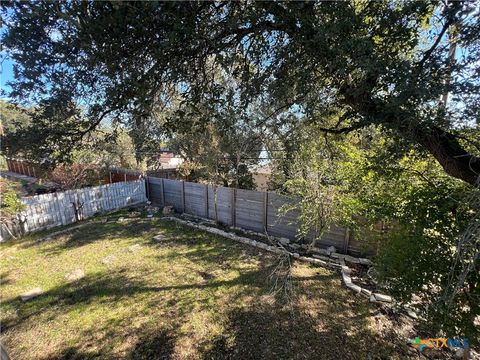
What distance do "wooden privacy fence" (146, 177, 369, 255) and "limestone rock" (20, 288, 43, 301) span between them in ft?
16.1

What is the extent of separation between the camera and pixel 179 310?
3986mm

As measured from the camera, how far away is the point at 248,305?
13.4 ft

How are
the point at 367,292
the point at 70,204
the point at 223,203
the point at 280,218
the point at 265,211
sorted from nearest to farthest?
the point at 367,292
the point at 280,218
the point at 265,211
the point at 223,203
the point at 70,204

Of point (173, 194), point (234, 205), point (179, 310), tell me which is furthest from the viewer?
point (173, 194)

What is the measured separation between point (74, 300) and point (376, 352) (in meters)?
4.99

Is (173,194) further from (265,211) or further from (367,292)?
(367,292)

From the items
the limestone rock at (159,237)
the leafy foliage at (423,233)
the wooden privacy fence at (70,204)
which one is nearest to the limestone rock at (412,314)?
the leafy foliage at (423,233)

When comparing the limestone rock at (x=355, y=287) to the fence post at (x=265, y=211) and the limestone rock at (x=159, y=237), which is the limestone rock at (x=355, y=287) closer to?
the fence post at (x=265, y=211)

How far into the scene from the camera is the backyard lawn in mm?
3238

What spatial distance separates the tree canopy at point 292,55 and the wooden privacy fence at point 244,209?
4.18 meters

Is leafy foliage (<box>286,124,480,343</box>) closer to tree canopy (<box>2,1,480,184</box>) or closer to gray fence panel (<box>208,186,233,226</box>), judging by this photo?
tree canopy (<box>2,1,480,184</box>)

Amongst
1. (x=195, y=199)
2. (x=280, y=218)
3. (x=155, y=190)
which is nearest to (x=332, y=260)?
(x=280, y=218)

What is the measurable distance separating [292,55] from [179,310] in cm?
415

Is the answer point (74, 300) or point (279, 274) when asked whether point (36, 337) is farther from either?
point (279, 274)
